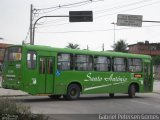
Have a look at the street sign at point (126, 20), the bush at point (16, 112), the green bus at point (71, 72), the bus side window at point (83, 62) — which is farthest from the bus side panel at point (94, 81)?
the bush at point (16, 112)

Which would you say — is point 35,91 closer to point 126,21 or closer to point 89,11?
point 89,11

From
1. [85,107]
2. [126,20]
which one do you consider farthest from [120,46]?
[85,107]

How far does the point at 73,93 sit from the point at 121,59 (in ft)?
14.9

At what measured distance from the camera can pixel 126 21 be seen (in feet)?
122

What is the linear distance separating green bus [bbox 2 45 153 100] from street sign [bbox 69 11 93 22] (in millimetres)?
5352

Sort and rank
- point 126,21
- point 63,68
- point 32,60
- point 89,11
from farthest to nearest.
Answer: point 126,21 → point 89,11 → point 63,68 → point 32,60

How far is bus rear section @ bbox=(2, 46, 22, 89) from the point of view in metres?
22.4

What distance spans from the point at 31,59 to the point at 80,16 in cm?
1121

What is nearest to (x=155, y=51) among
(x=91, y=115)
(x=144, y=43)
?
(x=144, y=43)

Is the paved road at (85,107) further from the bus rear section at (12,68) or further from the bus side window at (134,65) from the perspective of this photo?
the bus side window at (134,65)

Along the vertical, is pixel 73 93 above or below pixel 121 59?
below

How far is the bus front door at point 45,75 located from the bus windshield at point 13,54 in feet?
3.77

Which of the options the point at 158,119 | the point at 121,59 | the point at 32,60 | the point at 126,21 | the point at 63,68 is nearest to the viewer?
the point at 158,119

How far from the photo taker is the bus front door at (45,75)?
2320cm
